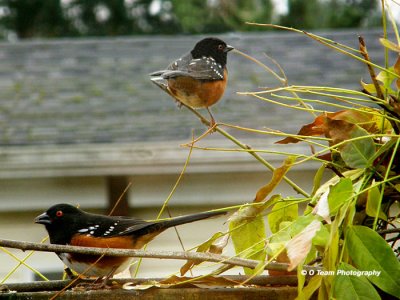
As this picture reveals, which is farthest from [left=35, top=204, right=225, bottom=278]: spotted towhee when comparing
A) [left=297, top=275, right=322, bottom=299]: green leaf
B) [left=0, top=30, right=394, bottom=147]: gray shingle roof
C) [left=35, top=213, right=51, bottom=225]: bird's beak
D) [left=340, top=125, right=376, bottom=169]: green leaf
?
[left=0, top=30, right=394, bottom=147]: gray shingle roof

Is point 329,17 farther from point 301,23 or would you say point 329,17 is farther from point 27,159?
point 27,159

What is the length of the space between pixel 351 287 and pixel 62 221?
5.78 feet

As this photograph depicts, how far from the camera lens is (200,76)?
3672 millimetres

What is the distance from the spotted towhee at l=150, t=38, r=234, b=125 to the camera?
3658mm

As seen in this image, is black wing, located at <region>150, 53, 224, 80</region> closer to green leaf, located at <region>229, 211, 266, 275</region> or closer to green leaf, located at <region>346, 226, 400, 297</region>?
green leaf, located at <region>229, 211, 266, 275</region>

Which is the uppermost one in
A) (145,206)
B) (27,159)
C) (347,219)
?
(347,219)

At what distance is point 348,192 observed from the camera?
1.44 metres

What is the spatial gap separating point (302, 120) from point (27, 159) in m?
2.89

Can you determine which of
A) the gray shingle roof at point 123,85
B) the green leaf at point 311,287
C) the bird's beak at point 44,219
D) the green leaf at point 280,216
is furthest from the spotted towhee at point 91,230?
the gray shingle roof at point 123,85

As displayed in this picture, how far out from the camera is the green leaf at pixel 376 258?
1.38 metres

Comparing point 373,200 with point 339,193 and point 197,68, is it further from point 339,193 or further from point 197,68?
point 197,68

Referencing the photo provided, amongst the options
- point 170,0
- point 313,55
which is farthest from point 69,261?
point 170,0

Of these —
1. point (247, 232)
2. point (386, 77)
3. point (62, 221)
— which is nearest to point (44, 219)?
point (62, 221)

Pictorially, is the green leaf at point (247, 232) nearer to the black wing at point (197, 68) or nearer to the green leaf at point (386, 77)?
the green leaf at point (386, 77)
